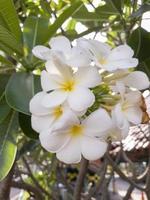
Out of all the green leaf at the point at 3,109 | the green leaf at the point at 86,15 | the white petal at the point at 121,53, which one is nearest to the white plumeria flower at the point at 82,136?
the white petal at the point at 121,53

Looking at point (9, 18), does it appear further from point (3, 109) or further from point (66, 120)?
point (66, 120)

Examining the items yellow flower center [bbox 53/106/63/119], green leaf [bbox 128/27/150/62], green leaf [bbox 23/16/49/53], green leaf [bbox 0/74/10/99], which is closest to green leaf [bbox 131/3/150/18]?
green leaf [bbox 128/27/150/62]

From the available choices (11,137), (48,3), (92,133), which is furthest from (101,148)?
(48,3)

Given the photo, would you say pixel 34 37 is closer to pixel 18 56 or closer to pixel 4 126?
pixel 18 56

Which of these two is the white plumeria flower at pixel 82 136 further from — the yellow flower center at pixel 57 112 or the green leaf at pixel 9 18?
the green leaf at pixel 9 18

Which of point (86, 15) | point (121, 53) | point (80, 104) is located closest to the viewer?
point (80, 104)

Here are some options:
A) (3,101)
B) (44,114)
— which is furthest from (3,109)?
(44,114)
